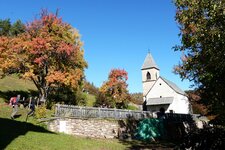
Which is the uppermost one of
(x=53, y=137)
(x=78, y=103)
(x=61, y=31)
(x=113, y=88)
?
(x=61, y=31)

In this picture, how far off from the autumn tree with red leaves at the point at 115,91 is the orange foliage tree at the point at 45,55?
1247 centimetres

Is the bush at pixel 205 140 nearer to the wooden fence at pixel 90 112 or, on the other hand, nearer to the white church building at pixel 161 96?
the wooden fence at pixel 90 112

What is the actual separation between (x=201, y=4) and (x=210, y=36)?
73.5 inches

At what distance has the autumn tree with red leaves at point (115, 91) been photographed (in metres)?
47.2

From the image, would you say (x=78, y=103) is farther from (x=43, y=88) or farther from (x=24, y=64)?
(x=24, y=64)

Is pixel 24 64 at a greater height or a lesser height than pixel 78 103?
greater

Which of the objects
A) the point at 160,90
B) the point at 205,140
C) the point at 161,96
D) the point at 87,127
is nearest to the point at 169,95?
the point at 161,96

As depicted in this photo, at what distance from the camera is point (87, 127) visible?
2761 cm

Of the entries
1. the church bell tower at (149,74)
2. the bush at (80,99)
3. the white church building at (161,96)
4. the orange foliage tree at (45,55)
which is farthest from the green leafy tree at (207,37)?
the church bell tower at (149,74)

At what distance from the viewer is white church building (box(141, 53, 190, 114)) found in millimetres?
58881

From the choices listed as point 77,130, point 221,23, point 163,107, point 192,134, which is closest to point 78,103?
point 77,130

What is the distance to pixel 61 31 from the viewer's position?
115ft

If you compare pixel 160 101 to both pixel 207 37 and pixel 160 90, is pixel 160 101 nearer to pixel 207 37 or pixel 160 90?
pixel 160 90

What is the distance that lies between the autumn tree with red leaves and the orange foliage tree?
1247 cm
